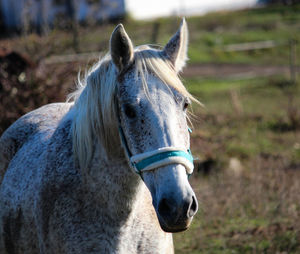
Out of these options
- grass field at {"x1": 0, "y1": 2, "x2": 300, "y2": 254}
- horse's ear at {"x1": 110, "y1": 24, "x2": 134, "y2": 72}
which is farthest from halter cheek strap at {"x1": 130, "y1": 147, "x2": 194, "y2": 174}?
grass field at {"x1": 0, "y1": 2, "x2": 300, "y2": 254}

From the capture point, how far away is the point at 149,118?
2219 mm

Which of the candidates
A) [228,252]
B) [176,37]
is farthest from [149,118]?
[228,252]

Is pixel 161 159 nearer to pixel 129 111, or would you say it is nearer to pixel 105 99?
pixel 129 111

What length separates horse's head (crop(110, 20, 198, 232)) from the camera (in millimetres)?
2072

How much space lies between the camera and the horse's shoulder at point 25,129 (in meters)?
3.52

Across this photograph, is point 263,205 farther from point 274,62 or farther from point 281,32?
point 281,32

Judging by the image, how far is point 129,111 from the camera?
2324mm

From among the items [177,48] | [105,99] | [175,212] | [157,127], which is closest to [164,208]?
[175,212]

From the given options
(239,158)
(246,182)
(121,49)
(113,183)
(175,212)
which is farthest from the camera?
(239,158)

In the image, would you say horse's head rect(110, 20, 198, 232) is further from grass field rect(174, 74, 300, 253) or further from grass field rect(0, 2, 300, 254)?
grass field rect(174, 74, 300, 253)

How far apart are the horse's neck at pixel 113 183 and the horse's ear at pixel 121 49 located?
52cm

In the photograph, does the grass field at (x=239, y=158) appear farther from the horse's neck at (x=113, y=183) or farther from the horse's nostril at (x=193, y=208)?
the horse's nostril at (x=193, y=208)

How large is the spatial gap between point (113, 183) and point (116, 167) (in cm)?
10

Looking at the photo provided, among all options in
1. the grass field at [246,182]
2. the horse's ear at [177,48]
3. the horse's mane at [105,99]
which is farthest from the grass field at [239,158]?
the horse's mane at [105,99]
